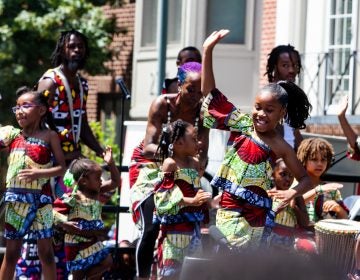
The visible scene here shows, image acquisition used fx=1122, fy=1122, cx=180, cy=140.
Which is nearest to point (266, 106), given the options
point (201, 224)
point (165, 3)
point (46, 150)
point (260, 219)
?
point (260, 219)

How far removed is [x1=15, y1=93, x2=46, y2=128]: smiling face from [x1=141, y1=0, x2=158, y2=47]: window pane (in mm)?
12437

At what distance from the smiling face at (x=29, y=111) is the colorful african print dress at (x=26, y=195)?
0.11m

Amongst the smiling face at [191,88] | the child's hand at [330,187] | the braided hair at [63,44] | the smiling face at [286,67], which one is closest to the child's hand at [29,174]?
the smiling face at [191,88]

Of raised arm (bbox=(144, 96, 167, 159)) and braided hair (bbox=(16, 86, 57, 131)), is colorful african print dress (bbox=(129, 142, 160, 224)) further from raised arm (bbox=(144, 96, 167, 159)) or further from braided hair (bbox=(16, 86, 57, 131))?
braided hair (bbox=(16, 86, 57, 131))

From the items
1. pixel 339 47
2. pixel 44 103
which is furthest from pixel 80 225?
pixel 339 47

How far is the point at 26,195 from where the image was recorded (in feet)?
25.3

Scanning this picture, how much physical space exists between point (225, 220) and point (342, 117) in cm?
211

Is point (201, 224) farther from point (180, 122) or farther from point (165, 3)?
point (165, 3)

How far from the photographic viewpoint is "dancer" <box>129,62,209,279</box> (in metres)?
7.72

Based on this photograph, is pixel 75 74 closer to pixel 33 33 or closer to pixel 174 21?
pixel 33 33

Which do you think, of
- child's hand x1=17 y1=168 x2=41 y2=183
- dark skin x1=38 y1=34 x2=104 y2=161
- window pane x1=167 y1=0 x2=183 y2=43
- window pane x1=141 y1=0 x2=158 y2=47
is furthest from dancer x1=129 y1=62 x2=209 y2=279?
window pane x1=141 y1=0 x2=158 y2=47

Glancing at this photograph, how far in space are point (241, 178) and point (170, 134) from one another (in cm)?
98

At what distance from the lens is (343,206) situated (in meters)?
8.32

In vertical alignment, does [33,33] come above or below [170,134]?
above
